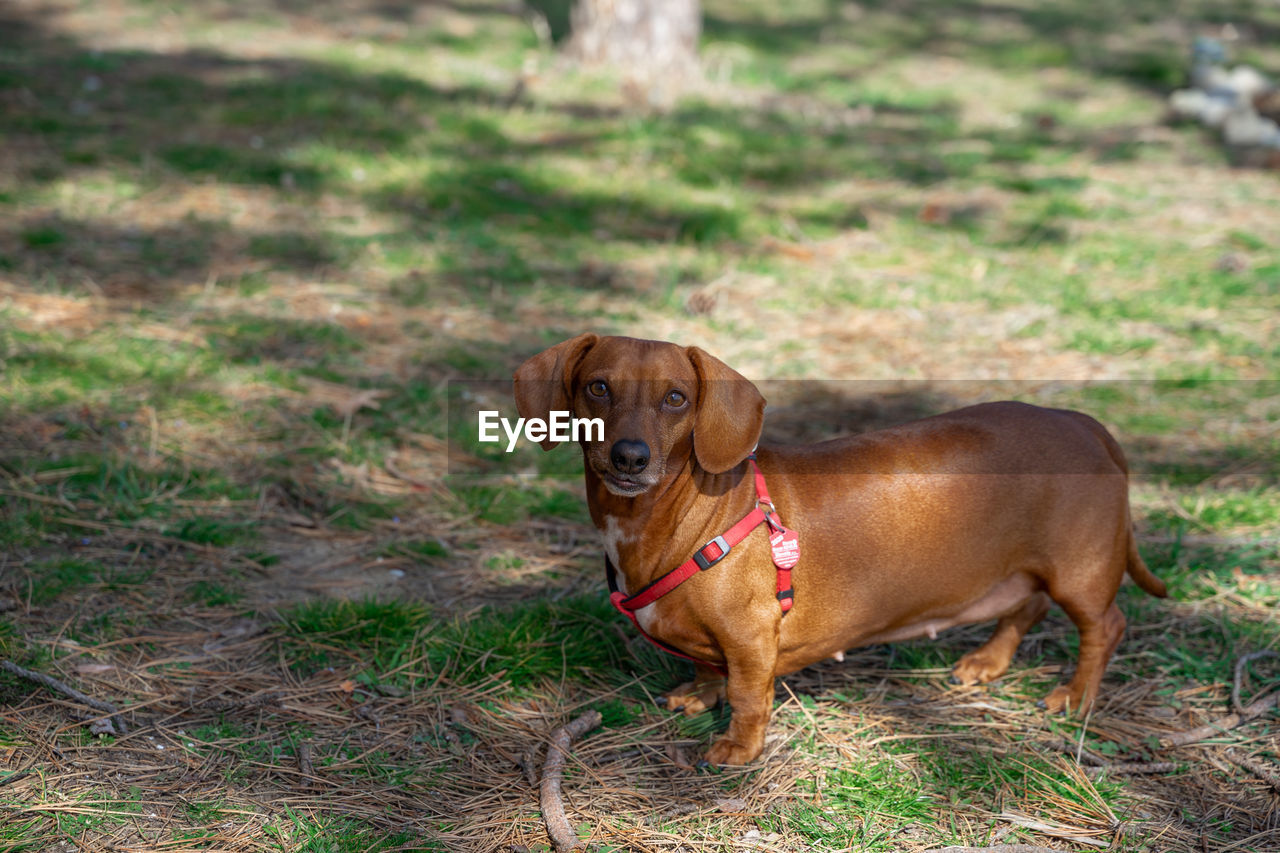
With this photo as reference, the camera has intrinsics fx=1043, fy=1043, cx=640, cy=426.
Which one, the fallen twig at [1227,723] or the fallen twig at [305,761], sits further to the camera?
the fallen twig at [1227,723]

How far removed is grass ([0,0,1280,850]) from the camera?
2.94 metres

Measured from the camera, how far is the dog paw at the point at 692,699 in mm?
3287

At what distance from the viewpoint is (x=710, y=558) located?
285 cm

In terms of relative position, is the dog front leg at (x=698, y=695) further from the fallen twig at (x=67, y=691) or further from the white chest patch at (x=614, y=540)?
the fallen twig at (x=67, y=691)

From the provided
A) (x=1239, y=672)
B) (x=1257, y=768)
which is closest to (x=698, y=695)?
(x=1257, y=768)

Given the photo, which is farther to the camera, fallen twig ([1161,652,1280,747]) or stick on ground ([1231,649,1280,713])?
stick on ground ([1231,649,1280,713])

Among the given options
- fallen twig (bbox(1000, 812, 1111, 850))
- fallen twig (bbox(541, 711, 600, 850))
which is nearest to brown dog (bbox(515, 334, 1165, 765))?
fallen twig (bbox(541, 711, 600, 850))

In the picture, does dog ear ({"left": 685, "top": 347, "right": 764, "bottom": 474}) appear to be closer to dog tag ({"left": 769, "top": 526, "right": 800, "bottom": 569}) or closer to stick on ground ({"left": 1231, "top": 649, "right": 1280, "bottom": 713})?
dog tag ({"left": 769, "top": 526, "right": 800, "bottom": 569})

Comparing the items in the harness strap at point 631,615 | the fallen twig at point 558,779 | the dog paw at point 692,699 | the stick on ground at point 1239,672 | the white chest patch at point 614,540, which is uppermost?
the white chest patch at point 614,540

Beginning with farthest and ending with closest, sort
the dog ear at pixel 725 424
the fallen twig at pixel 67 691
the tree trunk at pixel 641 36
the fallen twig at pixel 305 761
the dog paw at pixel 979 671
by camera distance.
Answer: the tree trunk at pixel 641 36
the dog paw at pixel 979 671
the fallen twig at pixel 67 691
the fallen twig at pixel 305 761
the dog ear at pixel 725 424

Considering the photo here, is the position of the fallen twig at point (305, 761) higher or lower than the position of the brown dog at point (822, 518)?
lower

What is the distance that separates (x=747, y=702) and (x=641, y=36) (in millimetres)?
8423

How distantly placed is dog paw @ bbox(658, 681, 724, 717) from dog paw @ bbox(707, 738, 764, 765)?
0.73 feet

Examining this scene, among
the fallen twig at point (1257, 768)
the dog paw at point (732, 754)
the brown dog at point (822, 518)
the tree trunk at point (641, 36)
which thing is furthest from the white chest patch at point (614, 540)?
the tree trunk at point (641, 36)
